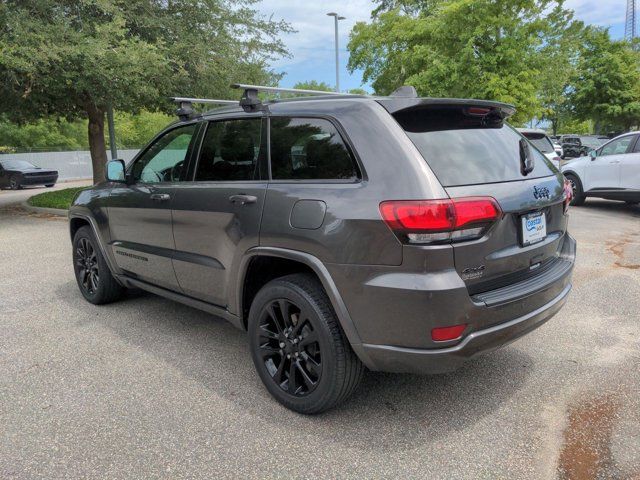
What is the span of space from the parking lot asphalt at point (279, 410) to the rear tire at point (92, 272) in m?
0.33

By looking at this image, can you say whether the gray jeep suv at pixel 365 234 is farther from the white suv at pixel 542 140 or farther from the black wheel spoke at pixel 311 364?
the white suv at pixel 542 140

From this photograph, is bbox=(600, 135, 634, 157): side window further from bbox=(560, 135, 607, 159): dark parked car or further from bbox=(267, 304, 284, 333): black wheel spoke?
bbox=(560, 135, 607, 159): dark parked car

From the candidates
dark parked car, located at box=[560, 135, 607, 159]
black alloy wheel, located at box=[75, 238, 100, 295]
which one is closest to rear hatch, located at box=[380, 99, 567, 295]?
black alloy wheel, located at box=[75, 238, 100, 295]

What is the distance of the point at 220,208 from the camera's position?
10.6 ft

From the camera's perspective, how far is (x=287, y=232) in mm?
2762

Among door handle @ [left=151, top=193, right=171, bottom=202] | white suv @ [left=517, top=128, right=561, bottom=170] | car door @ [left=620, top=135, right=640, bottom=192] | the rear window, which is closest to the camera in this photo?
the rear window

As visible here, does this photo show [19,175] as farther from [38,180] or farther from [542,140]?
[542,140]

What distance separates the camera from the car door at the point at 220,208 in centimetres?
308

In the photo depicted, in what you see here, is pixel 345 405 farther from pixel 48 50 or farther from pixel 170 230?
pixel 48 50

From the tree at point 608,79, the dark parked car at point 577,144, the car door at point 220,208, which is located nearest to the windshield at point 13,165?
the car door at point 220,208

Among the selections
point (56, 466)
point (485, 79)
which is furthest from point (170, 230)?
point (485, 79)

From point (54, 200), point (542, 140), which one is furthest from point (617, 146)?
point (54, 200)

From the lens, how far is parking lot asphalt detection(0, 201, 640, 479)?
96.9 inches

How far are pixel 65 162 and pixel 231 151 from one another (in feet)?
98.5
